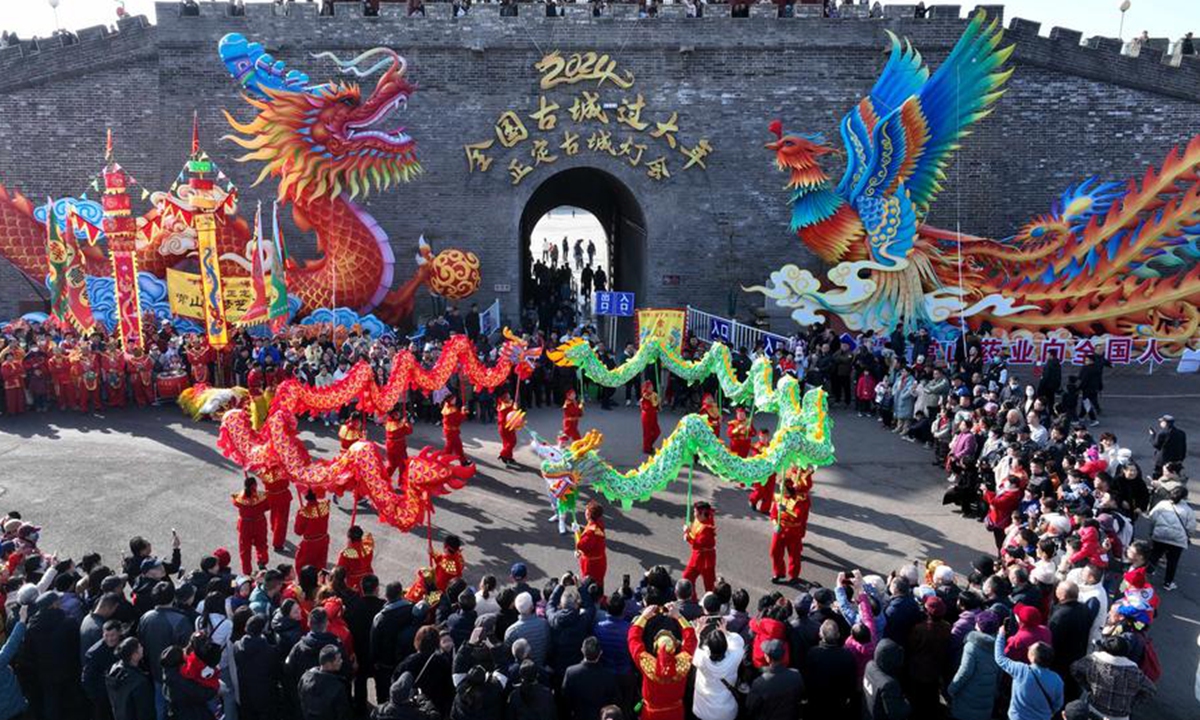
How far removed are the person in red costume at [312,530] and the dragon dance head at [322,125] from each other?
1037 centimetres

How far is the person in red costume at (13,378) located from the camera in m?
14.1

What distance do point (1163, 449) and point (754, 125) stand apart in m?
10.2

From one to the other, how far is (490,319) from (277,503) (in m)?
9.64

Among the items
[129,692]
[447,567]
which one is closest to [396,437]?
[447,567]

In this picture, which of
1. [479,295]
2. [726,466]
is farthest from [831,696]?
[479,295]

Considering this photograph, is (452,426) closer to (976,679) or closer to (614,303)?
(614,303)

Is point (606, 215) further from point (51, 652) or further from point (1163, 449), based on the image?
point (51, 652)

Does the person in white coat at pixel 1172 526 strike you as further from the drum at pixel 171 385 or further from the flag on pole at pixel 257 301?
the drum at pixel 171 385

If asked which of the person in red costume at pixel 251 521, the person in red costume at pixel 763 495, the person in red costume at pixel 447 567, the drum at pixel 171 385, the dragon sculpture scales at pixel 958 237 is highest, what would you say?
the dragon sculpture scales at pixel 958 237

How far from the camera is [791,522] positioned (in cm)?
877

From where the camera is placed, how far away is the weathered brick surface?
1789cm

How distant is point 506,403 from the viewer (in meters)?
12.0

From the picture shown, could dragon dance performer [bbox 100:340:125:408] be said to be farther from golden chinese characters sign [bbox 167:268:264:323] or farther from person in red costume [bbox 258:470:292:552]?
person in red costume [bbox 258:470:292:552]

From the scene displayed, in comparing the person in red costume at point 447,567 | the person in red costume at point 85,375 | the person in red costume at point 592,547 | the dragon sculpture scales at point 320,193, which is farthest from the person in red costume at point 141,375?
the person in red costume at point 592,547
